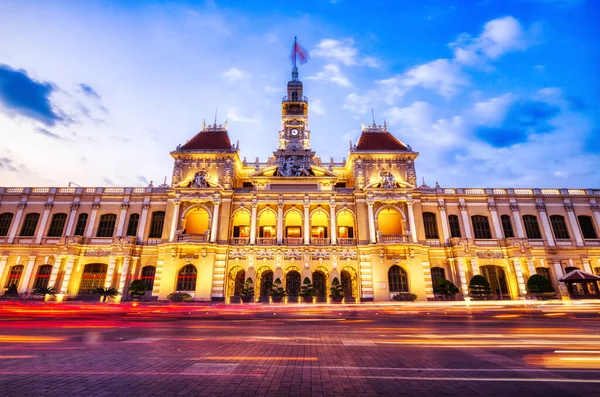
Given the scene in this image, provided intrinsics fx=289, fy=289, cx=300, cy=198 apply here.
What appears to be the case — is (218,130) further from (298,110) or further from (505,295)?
(505,295)

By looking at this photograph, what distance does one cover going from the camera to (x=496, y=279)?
32.7 meters

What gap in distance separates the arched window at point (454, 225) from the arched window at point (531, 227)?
8.16 meters

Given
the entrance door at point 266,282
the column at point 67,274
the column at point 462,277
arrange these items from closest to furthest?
the column at point 462,277 < the column at point 67,274 < the entrance door at point 266,282

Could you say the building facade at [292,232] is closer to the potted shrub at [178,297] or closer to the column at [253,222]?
the column at [253,222]

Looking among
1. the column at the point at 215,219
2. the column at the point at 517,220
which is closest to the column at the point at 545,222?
the column at the point at 517,220

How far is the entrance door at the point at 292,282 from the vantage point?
1254 inches

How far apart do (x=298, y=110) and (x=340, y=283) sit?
2793 centimetres

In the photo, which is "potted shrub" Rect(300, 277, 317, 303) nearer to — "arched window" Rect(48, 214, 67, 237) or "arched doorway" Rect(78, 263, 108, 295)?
"arched doorway" Rect(78, 263, 108, 295)

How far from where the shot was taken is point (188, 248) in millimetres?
31297

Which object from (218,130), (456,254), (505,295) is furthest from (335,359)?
(218,130)

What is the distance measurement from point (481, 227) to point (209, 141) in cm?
3649

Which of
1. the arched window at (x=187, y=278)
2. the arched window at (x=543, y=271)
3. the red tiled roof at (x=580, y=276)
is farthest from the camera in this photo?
the arched window at (x=543, y=271)

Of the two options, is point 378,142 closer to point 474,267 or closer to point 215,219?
point 474,267

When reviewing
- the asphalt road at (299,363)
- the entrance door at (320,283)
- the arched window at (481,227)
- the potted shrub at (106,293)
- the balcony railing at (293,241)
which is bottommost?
the asphalt road at (299,363)
